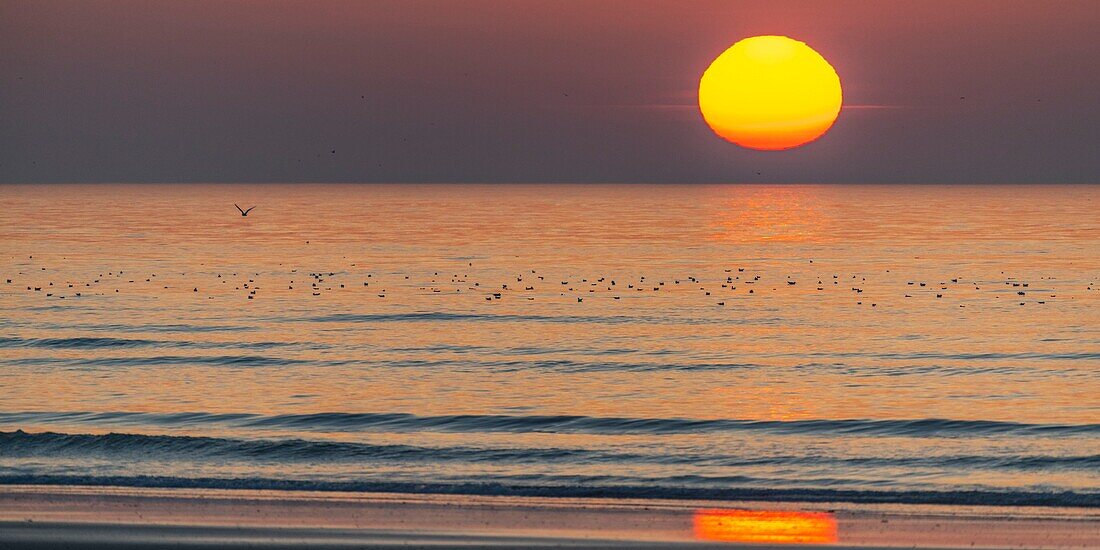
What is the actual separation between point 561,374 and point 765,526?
637 inches

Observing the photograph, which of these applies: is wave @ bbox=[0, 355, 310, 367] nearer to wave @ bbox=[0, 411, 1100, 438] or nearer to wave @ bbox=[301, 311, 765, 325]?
wave @ bbox=[0, 411, 1100, 438]

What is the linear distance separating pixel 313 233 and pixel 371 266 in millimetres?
38486

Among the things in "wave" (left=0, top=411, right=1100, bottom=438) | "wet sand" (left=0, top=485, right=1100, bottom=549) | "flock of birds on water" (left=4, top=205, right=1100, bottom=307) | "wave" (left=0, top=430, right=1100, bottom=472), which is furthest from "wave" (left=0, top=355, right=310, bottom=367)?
"flock of birds on water" (left=4, top=205, right=1100, bottom=307)

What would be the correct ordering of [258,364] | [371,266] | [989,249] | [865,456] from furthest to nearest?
[989,249] < [371,266] < [258,364] < [865,456]

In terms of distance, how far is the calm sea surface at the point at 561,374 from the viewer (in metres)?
20.4

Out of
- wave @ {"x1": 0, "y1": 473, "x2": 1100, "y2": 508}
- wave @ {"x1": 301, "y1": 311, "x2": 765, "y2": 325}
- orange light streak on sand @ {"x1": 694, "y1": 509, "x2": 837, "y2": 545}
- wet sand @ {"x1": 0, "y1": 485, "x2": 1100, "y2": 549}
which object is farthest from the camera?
wave @ {"x1": 301, "y1": 311, "x2": 765, "y2": 325}

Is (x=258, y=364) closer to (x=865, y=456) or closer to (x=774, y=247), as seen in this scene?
(x=865, y=456)

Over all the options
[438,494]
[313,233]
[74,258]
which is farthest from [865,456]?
[313,233]

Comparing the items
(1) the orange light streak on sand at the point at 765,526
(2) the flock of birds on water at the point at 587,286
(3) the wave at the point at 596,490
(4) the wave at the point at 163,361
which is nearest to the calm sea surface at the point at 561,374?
(3) the wave at the point at 596,490

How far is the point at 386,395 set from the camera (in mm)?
28594

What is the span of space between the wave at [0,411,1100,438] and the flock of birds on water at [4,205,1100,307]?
2473cm

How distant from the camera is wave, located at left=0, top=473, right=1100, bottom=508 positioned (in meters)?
17.6

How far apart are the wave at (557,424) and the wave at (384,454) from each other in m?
2.12

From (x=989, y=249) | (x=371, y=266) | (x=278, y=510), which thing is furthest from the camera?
(x=989, y=249)
